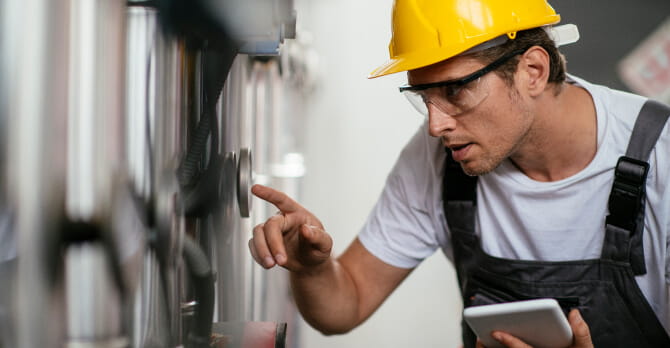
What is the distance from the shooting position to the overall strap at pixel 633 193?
1.15 meters

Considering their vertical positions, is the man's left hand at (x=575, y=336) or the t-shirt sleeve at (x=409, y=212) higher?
the t-shirt sleeve at (x=409, y=212)

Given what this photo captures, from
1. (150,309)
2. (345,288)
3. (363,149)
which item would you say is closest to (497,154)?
(345,288)

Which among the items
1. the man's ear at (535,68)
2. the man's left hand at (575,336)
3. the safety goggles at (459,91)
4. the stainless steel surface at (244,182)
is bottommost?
the man's left hand at (575,336)

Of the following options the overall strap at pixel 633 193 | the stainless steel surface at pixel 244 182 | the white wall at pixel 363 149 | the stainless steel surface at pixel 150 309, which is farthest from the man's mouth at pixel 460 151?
the white wall at pixel 363 149

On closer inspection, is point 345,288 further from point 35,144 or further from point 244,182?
point 35,144

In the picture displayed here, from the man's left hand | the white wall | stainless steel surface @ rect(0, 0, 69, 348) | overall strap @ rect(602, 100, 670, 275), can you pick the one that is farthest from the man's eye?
the white wall

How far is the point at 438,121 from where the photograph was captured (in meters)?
1.17

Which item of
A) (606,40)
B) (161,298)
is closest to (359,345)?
(606,40)

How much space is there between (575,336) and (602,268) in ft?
0.56

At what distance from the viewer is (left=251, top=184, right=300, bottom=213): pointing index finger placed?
0.96 metres

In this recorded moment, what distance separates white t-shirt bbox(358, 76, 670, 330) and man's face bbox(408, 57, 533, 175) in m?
0.12

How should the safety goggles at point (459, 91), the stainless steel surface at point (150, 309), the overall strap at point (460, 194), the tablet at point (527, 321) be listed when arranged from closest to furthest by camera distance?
the stainless steel surface at point (150, 309), the tablet at point (527, 321), the safety goggles at point (459, 91), the overall strap at point (460, 194)

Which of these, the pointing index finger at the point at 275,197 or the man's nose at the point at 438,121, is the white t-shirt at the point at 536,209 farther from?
the pointing index finger at the point at 275,197

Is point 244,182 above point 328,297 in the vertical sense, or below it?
above
